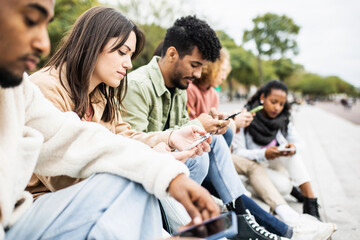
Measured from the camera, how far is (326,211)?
3195 millimetres

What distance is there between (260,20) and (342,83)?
106m

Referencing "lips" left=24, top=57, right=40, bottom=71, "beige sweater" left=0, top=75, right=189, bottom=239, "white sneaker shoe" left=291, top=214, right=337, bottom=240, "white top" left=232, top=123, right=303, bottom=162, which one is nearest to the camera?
"lips" left=24, top=57, right=40, bottom=71

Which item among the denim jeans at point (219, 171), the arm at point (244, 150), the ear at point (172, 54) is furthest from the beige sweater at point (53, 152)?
the arm at point (244, 150)

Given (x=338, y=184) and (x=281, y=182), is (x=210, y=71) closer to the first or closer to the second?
(x=281, y=182)

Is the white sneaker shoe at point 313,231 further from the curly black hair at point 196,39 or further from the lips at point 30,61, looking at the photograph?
the lips at point 30,61

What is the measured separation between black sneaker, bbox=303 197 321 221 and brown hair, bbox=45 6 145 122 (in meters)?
2.44

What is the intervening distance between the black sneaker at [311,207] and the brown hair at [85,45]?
2.44m

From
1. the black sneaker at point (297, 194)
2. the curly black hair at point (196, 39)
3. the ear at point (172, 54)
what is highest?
the curly black hair at point (196, 39)

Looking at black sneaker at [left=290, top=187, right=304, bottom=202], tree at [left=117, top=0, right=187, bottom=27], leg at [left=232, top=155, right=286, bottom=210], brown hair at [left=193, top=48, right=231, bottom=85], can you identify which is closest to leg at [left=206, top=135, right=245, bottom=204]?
leg at [left=232, top=155, right=286, bottom=210]

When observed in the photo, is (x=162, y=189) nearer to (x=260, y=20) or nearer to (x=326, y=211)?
(x=326, y=211)

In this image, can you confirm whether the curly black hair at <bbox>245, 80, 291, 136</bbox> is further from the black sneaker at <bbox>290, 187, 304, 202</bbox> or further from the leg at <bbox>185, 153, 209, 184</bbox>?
the leg at <bbox>185, 153, 209, 184</bbox>

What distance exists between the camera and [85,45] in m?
1.86

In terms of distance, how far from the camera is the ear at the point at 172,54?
3.10m

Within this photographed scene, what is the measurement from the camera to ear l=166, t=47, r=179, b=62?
310 centimetres
